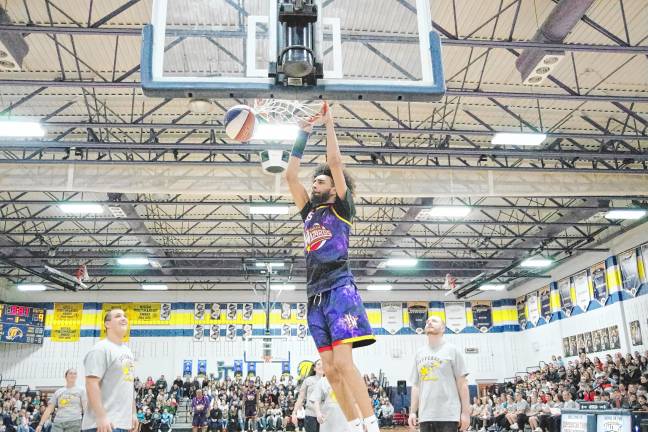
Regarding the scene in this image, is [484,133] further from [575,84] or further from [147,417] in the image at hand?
[147,417]

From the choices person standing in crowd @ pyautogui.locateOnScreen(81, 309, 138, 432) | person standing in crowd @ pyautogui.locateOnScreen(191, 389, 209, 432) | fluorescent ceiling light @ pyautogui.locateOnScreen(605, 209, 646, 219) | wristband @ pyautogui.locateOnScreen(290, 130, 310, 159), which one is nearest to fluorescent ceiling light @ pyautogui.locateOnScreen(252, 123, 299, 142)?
person standing in crowd @ pyautogui.locateOnScreen(81, 309, 138, 432)

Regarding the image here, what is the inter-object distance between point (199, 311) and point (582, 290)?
66.0 feet

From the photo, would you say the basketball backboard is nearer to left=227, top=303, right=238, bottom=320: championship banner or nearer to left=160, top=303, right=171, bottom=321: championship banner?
left=227, top=303, right=238, bottom=320: championship banner

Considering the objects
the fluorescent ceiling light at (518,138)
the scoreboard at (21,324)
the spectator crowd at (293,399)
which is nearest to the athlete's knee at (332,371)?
the fluorescent ceiling light at (518,138)

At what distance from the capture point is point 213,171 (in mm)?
16672

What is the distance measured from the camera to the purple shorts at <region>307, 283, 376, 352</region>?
3.90 metres

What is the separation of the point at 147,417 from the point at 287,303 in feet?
38.4

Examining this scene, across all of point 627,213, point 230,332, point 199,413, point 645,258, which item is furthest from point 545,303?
point 199,413

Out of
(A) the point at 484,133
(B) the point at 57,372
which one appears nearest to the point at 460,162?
(A) the point at 484,133

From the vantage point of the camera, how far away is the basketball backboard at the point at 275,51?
495 cm

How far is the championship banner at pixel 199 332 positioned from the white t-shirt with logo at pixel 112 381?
28256 mm

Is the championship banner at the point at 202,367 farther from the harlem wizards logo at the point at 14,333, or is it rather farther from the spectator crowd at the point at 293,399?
the harlem wizards logo at the point at 14,333

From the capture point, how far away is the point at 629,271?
2325 centimetres

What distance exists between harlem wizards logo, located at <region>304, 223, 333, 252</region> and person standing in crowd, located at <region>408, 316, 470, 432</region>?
2.32 metres
